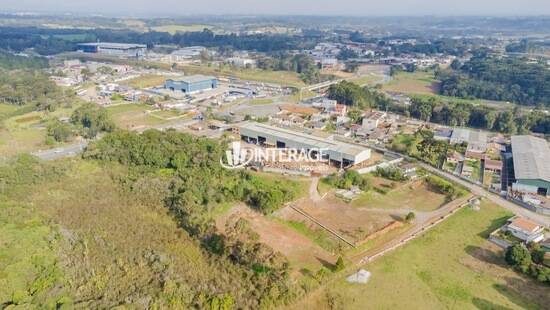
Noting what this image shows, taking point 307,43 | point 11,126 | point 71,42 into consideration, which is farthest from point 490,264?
point 71,42

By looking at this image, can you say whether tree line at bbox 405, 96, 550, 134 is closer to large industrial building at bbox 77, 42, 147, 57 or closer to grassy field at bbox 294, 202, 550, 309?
grassy field at bbox 294, 202, 550, 309

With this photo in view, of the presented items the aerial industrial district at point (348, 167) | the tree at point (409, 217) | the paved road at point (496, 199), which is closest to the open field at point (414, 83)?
the aerial industrial district at point (348, 167)

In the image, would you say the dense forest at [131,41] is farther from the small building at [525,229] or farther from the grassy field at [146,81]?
the small building at [525,229]

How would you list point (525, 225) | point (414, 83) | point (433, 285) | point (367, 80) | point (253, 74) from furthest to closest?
point (253, 74) < point (367, 80) < point (414, 83) < point (525, 225) < point (433, 285)

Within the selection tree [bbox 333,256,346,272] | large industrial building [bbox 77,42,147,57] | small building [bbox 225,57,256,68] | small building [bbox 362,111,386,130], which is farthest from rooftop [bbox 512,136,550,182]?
large industrial building [bbox 77,42,147,57]

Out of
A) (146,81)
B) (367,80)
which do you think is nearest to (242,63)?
(146,81)

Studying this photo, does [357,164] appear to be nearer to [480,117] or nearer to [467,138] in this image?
[467,138]
